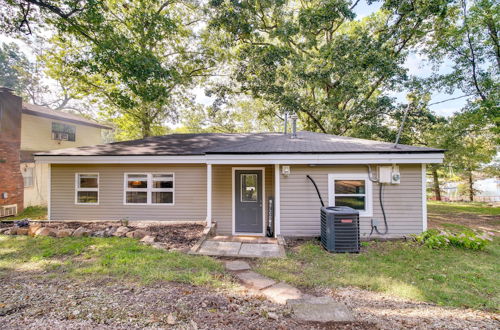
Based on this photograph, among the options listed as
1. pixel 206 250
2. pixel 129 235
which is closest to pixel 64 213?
pixel 129 235

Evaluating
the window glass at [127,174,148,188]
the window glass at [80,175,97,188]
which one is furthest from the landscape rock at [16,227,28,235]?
the window glass at [127,174,148,188]

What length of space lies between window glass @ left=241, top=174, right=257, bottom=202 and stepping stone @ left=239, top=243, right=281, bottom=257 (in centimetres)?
206

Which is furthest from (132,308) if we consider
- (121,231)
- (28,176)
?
(28,176)

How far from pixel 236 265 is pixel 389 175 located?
455 centimetres

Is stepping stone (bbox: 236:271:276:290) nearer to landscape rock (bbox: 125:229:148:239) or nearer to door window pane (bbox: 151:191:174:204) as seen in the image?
landscape rock (bbox: 125:229:148:239)

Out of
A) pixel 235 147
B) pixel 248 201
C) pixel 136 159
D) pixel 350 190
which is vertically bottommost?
pixel 248 201

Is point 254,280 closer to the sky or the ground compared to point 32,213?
closer to the ground

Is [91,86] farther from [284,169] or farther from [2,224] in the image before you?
[284,169]

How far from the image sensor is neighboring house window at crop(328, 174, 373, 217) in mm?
6570

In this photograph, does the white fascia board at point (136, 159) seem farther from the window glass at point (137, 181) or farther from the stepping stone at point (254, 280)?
the stepping stone at point (254, 280)

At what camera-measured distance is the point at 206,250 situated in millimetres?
5430

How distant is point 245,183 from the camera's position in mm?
7863

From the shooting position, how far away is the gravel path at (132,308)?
2748 mm

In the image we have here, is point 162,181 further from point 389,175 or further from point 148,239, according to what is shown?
point 389,175
